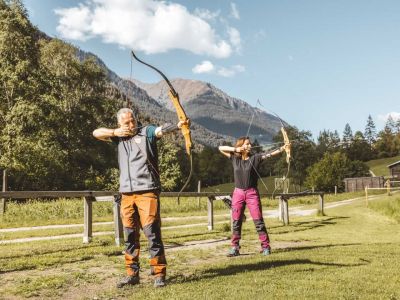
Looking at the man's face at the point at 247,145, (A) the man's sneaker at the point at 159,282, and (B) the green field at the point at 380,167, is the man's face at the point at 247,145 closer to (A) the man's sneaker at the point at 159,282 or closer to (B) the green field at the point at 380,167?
(A) the man's sneaker at the point at 159,282

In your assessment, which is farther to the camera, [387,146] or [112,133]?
[387,146]

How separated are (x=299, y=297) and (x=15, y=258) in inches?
251

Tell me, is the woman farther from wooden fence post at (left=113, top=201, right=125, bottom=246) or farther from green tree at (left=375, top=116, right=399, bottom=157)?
green tree at (left=375, top=116, right=399, bottom=157)

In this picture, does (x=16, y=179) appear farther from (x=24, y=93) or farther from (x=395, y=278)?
(x=395, y=278)

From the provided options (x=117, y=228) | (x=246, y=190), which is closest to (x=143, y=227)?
(x=246, y=190)

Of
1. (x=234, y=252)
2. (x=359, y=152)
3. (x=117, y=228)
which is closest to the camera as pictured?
(x=234, y=252)

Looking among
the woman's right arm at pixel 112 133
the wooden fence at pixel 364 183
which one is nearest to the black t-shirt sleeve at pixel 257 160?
the woman's right arm at pixel 112 133

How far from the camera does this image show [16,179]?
39.7 meters

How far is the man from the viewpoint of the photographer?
22.3 ft

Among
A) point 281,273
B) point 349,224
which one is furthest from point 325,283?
point 349,224

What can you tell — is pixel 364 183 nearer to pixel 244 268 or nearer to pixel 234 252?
pixel 234 252

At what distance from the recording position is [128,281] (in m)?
6.78

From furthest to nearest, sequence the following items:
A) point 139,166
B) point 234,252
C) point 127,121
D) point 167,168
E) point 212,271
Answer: point 167,168 < point 234,252 < point 212,271 < point 127,121 < point 139,166

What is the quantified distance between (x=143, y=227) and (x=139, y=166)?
93 cm
